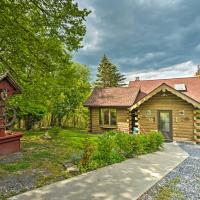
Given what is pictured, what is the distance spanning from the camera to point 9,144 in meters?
9.24

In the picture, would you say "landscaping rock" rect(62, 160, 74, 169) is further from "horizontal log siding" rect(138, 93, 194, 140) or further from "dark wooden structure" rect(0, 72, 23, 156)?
"horizontal log siding" rect(138, 93, 194, 140)

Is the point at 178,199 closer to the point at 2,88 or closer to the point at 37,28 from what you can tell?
the point at 2,88

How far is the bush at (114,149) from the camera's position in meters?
7.70

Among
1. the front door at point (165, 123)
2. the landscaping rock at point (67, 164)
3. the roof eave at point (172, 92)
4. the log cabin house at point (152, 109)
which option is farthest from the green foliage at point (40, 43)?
the front door at point (165, 123)

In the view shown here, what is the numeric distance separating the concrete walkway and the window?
10638mm

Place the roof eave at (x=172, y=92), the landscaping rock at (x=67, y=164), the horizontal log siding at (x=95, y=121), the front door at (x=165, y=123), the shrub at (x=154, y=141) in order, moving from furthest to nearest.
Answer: the horizontal log siding at (x=95, y=121), the front door at (x=165, y=123), the roof eave at (x=172, y=92), the shrub at (x=154, y=141), the landscaping rock at (x=67, y=164)

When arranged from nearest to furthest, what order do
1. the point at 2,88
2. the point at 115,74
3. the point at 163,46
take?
the point at 2,88
the point at 163,46
the point at 115,74

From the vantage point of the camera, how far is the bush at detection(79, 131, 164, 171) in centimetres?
770

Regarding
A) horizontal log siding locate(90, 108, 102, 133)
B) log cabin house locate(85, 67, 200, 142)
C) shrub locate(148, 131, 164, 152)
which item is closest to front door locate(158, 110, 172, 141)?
log cabin house locate(85, 67, 200, 142)

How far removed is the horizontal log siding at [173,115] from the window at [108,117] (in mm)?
2712

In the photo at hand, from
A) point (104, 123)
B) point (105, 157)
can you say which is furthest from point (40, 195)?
point (104, 123)

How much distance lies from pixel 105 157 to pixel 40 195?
3736 millimetres

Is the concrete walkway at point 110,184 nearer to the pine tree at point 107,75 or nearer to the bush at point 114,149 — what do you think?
the bush at point 114,149

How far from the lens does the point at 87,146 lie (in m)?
7.93
